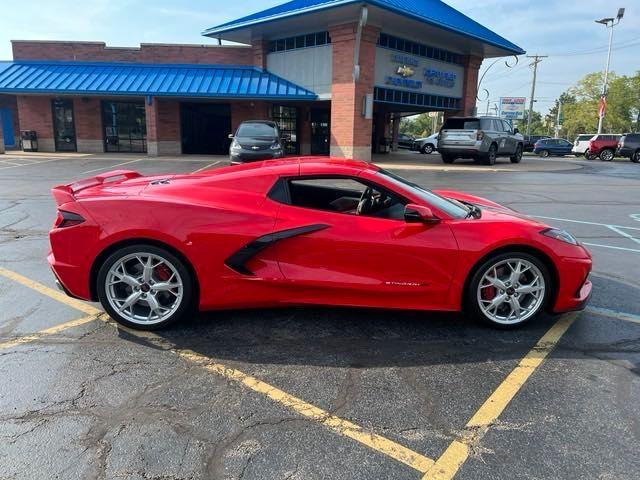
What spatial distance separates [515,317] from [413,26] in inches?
833

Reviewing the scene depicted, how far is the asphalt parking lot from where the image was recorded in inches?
91.8

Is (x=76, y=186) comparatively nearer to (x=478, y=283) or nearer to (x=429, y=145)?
(x=478, y=283)

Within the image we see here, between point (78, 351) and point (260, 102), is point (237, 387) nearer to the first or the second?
point (78, 351)

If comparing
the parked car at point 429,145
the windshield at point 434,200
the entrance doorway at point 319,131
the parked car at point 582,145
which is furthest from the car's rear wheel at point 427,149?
the windshield at point 434,200

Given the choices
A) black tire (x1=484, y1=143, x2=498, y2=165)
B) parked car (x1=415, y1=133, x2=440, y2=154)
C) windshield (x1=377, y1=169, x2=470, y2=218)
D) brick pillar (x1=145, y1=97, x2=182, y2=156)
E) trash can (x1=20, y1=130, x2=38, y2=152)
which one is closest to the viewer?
windshield (x1=377, y1=169, x2=470, y2=218)

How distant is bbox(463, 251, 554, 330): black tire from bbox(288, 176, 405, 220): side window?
76 centimetres

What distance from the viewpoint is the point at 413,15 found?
64.9ft

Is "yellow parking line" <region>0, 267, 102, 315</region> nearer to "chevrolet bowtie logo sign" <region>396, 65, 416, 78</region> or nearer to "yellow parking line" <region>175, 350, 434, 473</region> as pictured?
"yellow parking line" <region>175, 350, 434, 473</region>

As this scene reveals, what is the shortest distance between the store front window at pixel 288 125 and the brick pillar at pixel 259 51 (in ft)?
8.13

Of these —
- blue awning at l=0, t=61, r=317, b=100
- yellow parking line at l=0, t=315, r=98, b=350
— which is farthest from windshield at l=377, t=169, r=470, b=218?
A: blue awning at l=0, t=61, r=317, b=100

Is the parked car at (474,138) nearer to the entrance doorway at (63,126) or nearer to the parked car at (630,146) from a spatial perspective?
the parked car at (630,146)

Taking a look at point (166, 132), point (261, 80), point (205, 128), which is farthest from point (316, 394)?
point (205, 128)

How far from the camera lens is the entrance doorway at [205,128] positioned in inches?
1054

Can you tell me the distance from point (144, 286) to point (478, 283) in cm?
265
